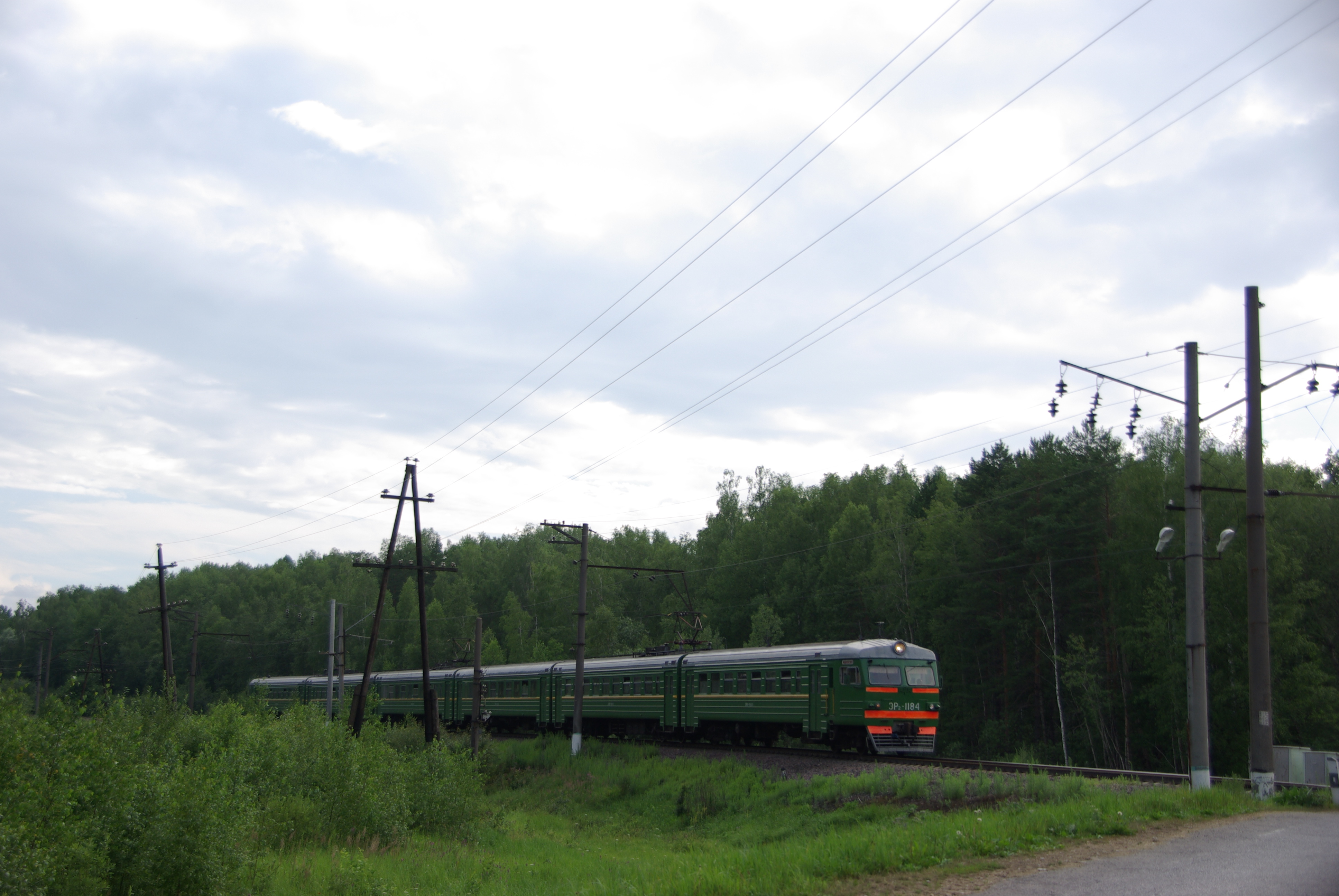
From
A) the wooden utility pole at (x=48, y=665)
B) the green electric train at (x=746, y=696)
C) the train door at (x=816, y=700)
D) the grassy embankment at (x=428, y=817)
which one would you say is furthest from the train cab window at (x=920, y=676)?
the wooden utility pole at (x=48, y=665)

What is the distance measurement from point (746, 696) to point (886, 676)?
16.2 ft

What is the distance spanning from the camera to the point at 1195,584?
16.5 m

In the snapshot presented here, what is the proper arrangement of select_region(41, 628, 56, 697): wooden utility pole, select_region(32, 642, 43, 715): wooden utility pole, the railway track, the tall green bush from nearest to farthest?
the tall green bush, the railway track, select_region(32, 642, 43, 715): wooden utility pole, select_region(41, 628, 56, 697): wooden utility pole

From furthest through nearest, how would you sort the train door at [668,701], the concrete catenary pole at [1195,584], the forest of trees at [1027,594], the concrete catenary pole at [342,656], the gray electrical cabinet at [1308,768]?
1. the concrete catenary pole at [342,656]
2. the forest of trees at [1027,594]
3. the train door at [668,701]
4. the concrete catenary pole at [1195,584]
5. the gray electrical cabinet at [1308,768]

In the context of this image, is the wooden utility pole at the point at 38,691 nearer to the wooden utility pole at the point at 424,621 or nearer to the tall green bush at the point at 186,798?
the wooden utility pole at the point at 424,621

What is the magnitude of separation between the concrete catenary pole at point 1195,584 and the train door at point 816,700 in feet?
34.1

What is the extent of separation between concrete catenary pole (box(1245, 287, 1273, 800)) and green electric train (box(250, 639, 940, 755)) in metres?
10.2

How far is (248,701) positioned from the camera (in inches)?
1743

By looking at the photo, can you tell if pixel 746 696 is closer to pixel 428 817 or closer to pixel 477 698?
pixel 477 698

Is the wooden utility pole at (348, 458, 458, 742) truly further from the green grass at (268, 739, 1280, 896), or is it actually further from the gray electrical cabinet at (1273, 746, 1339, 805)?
the gray electrical cabinet at (1273, 746, 1339, 805)

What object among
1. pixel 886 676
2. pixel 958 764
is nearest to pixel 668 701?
pixel 886 676

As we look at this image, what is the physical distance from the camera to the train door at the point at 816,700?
84.0 ft

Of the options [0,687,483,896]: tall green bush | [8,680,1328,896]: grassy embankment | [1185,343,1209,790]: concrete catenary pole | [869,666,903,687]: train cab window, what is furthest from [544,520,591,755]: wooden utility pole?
[1185,343,1209,790]: concrete catenary pole

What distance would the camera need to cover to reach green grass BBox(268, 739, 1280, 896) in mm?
11477
